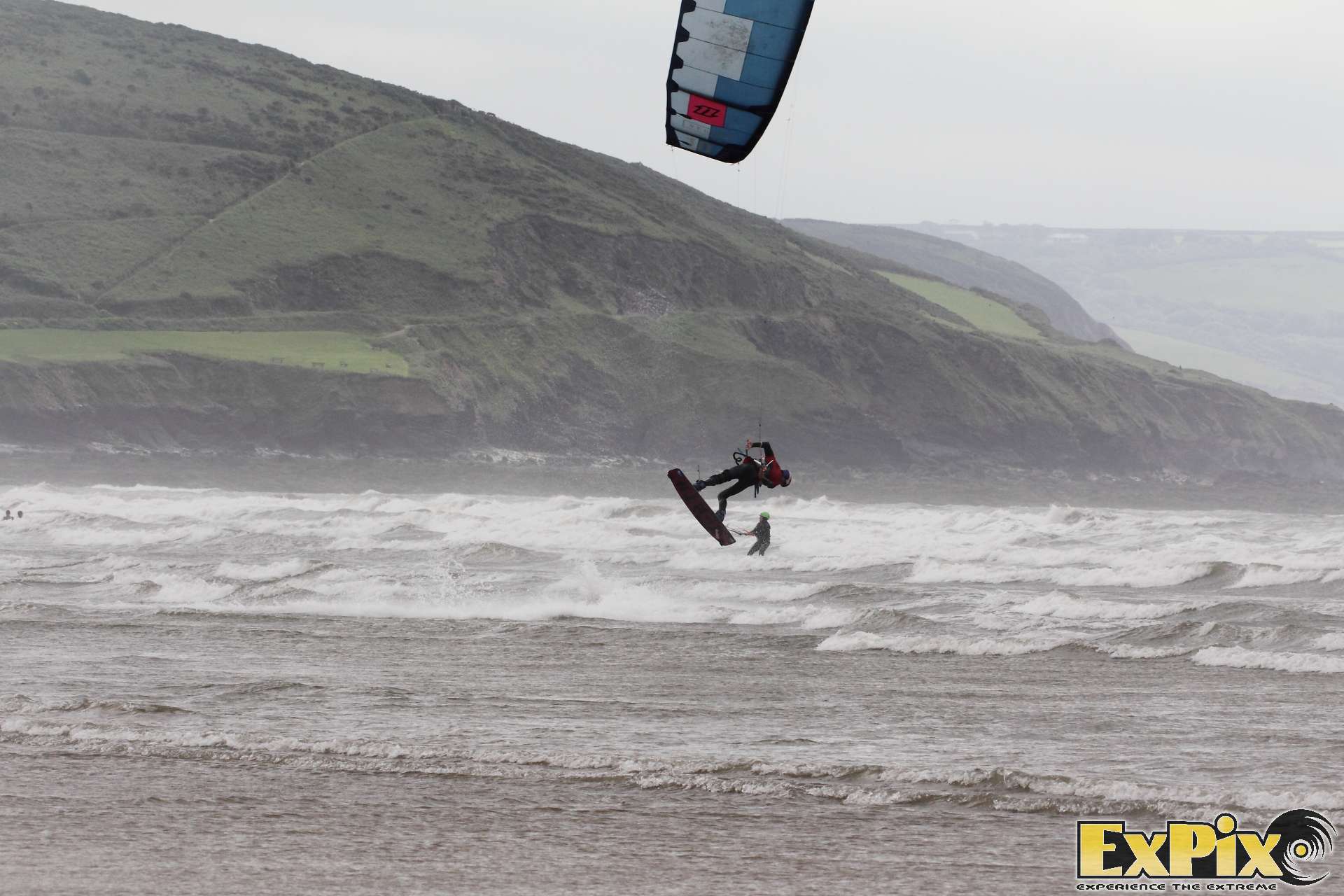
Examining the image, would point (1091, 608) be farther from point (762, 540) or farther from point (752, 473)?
point (762, 540)

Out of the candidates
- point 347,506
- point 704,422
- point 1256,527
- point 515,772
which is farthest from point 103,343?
point 515,772

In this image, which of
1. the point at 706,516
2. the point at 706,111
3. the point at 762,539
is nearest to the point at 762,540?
the point at 762,539

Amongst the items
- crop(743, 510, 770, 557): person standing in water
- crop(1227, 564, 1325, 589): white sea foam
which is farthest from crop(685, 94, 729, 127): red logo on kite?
crop(1227, 564, 1325, 589): white sea foam

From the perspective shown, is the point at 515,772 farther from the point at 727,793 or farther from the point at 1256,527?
the point at 1256,527

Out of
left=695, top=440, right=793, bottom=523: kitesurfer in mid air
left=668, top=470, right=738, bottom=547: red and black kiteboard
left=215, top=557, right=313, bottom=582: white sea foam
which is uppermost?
left=695, top=440, right=793, bottom=523: kitesurfer in mid air

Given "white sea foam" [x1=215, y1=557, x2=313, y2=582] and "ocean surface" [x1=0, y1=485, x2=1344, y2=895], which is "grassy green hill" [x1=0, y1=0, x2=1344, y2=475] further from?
"ocean surface" [x1=0, y1=485, x2=1344, y2=895]

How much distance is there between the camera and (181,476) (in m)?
61.8

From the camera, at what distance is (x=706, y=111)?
15.3 meters

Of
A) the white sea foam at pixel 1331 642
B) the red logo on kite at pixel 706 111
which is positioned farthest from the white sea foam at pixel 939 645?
the red logo on kite at pixel 706 111

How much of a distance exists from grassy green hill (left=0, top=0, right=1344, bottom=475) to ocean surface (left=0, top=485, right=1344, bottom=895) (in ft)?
191

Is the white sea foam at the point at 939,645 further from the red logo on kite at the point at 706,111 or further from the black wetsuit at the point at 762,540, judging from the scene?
the black wetsuit at the point at 762,540

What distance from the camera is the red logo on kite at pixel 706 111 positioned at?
1513 cm

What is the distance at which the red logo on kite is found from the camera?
15.1 m

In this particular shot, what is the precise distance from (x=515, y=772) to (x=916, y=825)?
117 inches
